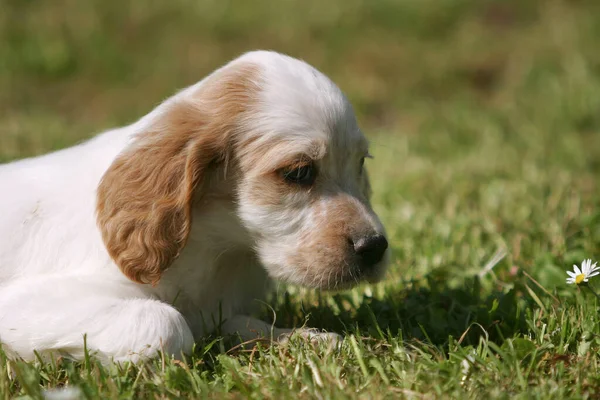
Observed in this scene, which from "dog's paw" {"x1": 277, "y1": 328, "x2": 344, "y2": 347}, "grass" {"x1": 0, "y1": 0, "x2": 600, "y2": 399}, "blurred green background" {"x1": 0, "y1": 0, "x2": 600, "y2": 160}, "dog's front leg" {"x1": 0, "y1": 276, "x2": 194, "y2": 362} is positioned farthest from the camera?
"blurred green background" {"x1": 0, "y1": 0, "x2": 600, "y2": 160}

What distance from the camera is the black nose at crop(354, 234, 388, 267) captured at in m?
3.71

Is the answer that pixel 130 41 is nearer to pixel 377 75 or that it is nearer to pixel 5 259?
pixel 377 75

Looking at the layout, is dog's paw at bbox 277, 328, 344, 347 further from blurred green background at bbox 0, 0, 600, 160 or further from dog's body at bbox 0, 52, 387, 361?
blurred green background at bbox 0, 0, 600, 160

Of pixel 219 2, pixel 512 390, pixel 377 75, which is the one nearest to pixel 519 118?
pixel 377 75

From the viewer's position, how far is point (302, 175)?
3830mm

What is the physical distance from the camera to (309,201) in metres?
3.82

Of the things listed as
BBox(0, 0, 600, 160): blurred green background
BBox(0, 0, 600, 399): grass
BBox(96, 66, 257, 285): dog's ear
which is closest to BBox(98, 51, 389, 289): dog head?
BBox(96, 66, 257, 285): dog's ear

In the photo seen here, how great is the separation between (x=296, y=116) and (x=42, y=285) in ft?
4.75

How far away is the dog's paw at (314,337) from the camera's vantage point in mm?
3568

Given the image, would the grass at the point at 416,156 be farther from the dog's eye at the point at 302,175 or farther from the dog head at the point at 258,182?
the dog's eye at the point at 302,175

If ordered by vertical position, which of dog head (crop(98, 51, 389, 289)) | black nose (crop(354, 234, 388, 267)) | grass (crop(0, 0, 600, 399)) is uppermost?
dog head (crop(98, 51, 389, 289))

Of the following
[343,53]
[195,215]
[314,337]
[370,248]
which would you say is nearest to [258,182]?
[195,215]

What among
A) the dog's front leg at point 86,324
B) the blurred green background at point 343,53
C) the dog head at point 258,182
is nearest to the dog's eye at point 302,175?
the dog head at point 258,182

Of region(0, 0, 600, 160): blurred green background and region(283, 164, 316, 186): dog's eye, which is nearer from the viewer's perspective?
region(283, 164, 316, 186): dog's eye
